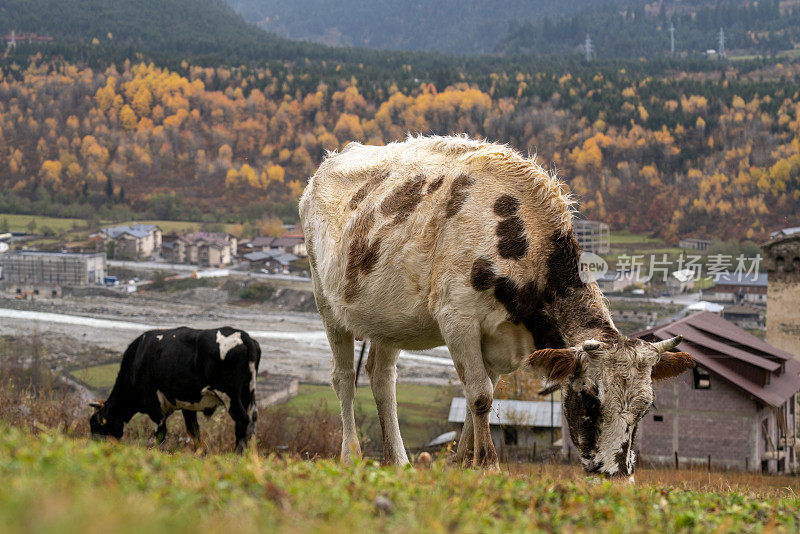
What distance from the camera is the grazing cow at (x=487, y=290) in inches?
227

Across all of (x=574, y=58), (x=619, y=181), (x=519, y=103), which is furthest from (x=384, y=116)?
(x=574, y=58)

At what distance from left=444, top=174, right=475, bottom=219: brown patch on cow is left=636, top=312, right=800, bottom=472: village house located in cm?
1936

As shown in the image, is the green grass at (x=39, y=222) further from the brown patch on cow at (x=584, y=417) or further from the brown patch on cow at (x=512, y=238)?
the brown patch on cow at (x=584, y=417)

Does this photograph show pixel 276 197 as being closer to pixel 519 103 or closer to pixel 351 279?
pixel 519 103

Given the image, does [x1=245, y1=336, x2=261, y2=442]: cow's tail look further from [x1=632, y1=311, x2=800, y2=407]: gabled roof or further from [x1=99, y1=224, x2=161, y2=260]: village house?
[x1=99, y1=224, x2=161, y2=260]: village house

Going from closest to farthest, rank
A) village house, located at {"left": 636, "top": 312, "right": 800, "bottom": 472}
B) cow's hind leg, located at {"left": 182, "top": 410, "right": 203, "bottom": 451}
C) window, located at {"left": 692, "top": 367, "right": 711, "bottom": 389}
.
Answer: cow's hind leg, located at {"left": 182, "top": 410, "right": 203, "bottom": 451}, window, located at {"left": 692, "top": 367, "right": 711, "bottom": 389}, village house, located at {"left": 636, "top": 312, "right": 800, "bottom": 472}

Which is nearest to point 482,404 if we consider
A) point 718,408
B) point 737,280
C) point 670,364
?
point 670,364

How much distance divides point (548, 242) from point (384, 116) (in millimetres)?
122108

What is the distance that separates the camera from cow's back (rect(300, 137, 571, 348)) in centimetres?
626

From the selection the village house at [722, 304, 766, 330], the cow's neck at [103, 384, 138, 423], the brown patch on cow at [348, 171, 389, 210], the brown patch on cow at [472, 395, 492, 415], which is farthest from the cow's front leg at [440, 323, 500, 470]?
the village house at [722, 304, 766, 330]

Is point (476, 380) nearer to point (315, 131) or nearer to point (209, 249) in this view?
point (209, 249)

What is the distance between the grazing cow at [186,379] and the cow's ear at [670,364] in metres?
5.36

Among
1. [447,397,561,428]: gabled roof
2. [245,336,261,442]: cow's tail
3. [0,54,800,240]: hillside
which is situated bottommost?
[447,397,561,428]: gabled roof

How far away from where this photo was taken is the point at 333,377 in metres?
8.09
